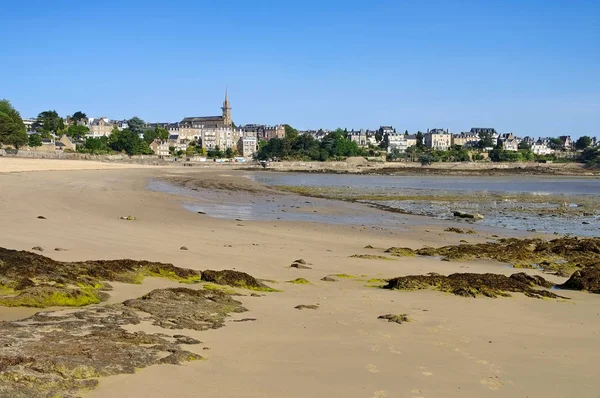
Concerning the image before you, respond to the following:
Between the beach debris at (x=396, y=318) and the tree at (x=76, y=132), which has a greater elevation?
the tree at (x=76, y=132)

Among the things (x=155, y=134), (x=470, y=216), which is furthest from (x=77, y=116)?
(x=470, y=216)

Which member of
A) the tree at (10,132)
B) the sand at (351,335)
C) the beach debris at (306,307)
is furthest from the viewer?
the tree at (10,132)

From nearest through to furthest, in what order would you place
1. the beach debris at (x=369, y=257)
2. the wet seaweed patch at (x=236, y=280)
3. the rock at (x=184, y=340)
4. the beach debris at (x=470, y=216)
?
the rock at (x=184, y=340) → the wet seaweed patch at (x=236, y=280) → the beach debris at (x=369, y=257) → the beach debris at (x=470, y=216)

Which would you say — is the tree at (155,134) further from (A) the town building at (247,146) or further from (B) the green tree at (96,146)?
(B) the green tree at (96,146)

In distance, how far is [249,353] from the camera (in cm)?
512

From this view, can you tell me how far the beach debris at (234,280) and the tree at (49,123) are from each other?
13748 cm

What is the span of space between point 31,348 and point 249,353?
5.82 ft

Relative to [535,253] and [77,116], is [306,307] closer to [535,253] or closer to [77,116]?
[535,253]

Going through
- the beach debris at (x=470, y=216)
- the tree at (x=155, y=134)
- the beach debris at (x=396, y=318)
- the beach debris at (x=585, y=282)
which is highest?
the tree at (x=155, y=134)

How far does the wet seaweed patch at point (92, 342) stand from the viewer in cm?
396

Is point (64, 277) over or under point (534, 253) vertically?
over

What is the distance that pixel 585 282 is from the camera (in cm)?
930

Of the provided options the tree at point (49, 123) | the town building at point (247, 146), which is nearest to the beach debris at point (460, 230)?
the tree at point (49, 123)

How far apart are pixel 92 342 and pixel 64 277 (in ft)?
8.19
